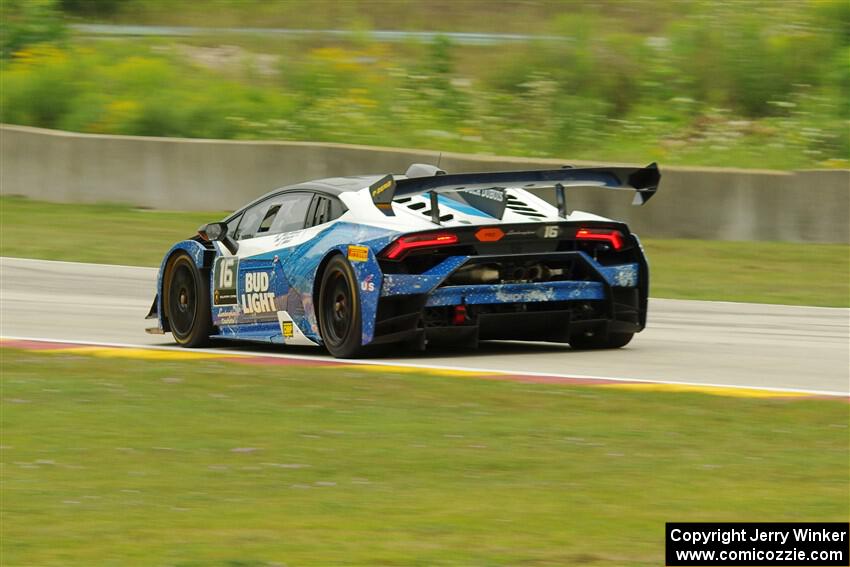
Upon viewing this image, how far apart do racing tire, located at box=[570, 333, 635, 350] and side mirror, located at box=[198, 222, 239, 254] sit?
268cm

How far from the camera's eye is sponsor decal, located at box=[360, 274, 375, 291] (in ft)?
33.0

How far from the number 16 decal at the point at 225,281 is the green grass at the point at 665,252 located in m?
6.05

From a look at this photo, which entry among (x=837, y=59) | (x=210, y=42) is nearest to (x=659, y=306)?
(x=837, y=59)

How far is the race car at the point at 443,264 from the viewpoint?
33.1ft

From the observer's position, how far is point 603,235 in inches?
419

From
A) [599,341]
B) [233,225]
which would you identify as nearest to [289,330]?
[233,225]

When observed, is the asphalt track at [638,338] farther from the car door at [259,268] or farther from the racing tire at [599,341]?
the car door at [259,268]

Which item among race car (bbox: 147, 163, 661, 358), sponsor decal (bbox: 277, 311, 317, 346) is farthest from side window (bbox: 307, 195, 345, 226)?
sponsor decal (bbox: 277, 311, 317, 346)

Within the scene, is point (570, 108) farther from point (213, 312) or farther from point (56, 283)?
point (213, 312)

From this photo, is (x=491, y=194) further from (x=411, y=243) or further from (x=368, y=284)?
(x=368, y=284)

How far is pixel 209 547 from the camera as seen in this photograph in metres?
Result: 5.59

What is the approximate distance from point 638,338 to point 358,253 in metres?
3.30

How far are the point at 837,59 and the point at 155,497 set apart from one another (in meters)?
20.5

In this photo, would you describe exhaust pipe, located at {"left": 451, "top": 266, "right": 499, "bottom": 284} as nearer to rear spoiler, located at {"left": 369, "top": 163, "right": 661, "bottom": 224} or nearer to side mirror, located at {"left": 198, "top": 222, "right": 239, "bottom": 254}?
rear spoiler, located at {"left": 369, "top": 163, "right": 661, "bottom": 224}
